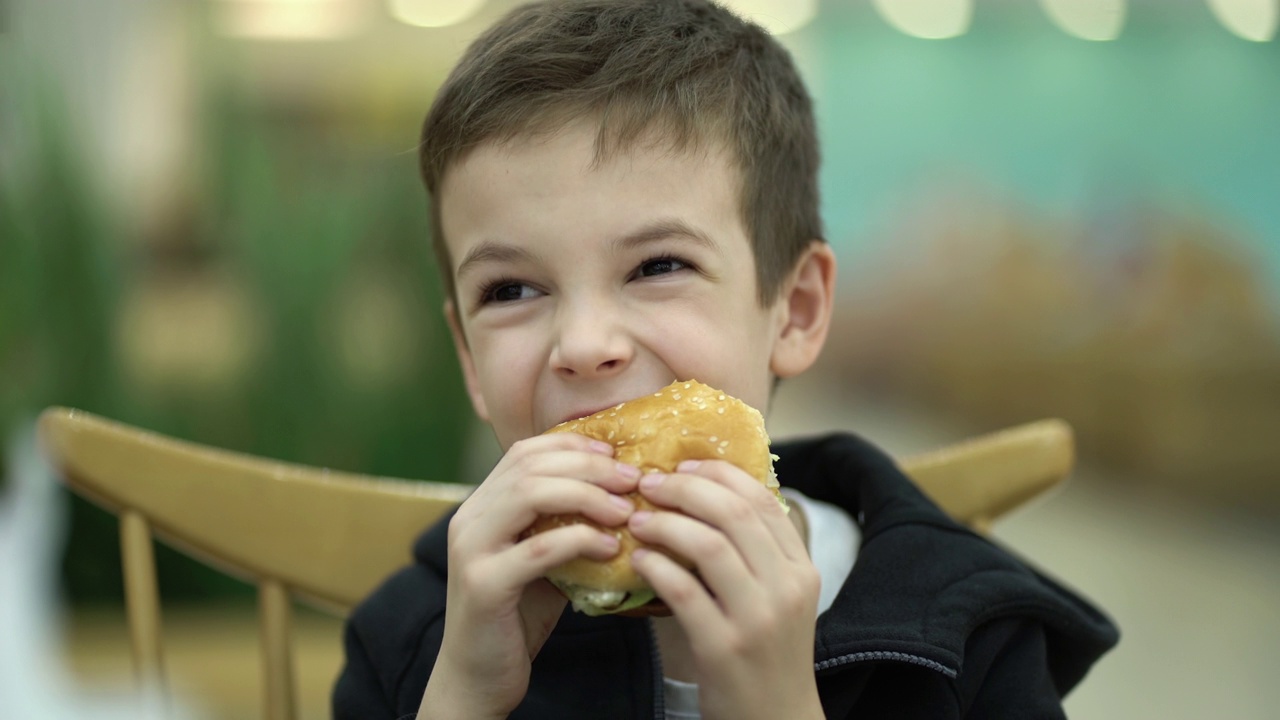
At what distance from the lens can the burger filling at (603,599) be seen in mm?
769

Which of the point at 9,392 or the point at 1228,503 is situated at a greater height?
the point at 9,392

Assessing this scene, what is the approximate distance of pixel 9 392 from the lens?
2.67m

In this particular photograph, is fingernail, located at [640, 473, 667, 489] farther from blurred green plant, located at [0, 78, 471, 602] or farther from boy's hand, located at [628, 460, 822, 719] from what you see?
blurred green plant, located at [0, 78, 471, 602]

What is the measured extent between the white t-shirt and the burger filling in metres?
0.23

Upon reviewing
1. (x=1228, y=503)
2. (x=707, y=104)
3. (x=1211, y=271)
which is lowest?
(x=1228, y=503)

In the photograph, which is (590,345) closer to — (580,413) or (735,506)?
(580,413)

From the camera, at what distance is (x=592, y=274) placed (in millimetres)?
894

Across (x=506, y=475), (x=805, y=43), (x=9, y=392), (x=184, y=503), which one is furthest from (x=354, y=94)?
(x=506, y=475)

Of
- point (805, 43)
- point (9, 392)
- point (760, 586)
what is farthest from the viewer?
point (805, 43)

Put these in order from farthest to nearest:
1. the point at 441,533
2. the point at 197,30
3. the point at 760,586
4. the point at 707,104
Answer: the point at 197,30
the point at 441,533
the point at 707,104
the point at 760,586

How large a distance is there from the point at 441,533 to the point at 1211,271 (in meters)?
3.89

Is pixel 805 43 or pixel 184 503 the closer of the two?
pixel 184 503

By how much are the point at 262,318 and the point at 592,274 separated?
2.20 m

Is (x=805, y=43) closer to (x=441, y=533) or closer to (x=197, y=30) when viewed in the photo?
(x=197, y=30)
